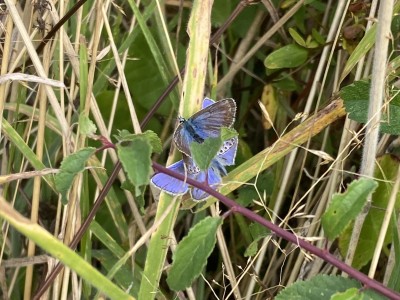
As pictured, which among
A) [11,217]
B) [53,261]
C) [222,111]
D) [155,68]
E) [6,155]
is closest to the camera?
[11,217]

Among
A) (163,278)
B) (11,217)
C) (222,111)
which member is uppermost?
(222,111)

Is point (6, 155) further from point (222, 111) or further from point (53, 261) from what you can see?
point (222, 111)

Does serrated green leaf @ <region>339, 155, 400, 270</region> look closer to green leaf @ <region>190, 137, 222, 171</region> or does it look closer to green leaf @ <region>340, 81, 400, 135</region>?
green leaf @ <region>340, 81, 400, 135</region>

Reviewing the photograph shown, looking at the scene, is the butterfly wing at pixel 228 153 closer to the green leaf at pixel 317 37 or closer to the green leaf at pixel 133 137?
the green leaf at pixel 133 137

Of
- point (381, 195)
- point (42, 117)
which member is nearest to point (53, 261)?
point (42, 117)

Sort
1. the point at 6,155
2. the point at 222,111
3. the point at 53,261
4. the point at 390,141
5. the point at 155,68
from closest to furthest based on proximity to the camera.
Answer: the point at 222,111 < the point at 53,261 < the point at 390,141 < the point at 6,155 < the point at 155,68

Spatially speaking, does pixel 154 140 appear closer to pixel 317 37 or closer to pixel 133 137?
pixel 133 137

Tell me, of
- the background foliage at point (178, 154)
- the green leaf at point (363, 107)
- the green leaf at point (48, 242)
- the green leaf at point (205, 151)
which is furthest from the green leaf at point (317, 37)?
the green leaf at point (48, 242)
